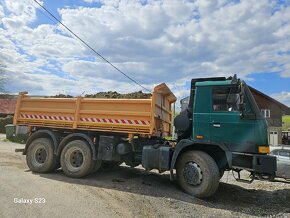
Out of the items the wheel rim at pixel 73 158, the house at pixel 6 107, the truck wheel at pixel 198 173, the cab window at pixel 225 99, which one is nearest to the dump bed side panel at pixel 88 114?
the wheel rim at pixel 73 158

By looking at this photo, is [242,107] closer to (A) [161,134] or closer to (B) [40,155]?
(A) [161,134]

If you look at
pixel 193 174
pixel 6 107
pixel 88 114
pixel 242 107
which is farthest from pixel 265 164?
pixel 6 107

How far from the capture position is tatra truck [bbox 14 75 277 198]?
782 centimetres

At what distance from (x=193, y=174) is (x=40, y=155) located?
530cm

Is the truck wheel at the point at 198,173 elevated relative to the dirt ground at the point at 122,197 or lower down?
elevated

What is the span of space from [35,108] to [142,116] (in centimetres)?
407

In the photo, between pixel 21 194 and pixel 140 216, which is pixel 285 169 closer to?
pixel 140 216

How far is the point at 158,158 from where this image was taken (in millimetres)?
8734

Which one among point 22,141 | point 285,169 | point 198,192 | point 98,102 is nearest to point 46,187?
point 98,102

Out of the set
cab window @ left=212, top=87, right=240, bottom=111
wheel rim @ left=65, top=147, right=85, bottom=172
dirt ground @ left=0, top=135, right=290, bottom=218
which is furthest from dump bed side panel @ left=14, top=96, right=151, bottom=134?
cab window @ left=212, top=87, right=240, bottom=111

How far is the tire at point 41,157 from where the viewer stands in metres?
10.4

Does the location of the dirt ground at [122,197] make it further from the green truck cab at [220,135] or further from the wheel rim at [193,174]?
the green truck cab at [220,135]

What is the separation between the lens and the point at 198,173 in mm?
8070

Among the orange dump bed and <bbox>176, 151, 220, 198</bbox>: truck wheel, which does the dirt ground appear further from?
the orange dump bed
